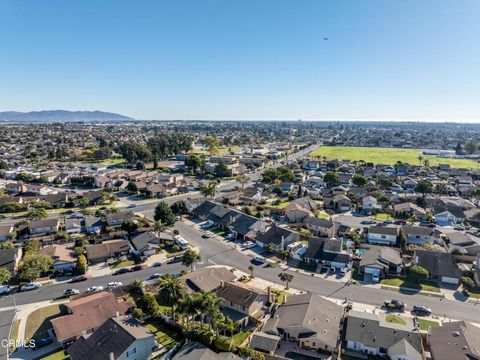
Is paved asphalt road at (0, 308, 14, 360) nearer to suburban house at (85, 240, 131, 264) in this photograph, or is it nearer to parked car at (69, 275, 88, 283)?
parked car at (69, 275, 88, 283)

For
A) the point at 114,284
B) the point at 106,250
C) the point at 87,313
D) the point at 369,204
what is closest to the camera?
the point at 87,313

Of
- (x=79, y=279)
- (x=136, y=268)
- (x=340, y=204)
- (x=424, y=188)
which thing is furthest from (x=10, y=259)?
(x=424, y=188)

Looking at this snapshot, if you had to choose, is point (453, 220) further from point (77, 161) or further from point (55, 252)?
point (77, 161)

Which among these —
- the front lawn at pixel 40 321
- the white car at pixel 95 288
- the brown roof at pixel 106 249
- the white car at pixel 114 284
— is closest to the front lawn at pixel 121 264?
the brown roof at pixel 106 249

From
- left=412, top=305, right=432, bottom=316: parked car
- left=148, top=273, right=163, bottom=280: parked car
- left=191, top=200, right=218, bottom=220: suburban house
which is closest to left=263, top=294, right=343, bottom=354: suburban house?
left=412, top=305, right=432, bottom=316: parked car

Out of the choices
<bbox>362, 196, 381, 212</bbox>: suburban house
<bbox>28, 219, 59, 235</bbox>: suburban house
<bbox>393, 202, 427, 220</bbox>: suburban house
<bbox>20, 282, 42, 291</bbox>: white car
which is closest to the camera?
<bbox>20, 282, 42, 291</bbox>: white car

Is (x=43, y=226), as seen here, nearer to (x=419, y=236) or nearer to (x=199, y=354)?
(x=199, y=354)

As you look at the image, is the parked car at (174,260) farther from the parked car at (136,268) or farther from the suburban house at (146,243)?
the parked car at (136,268)
